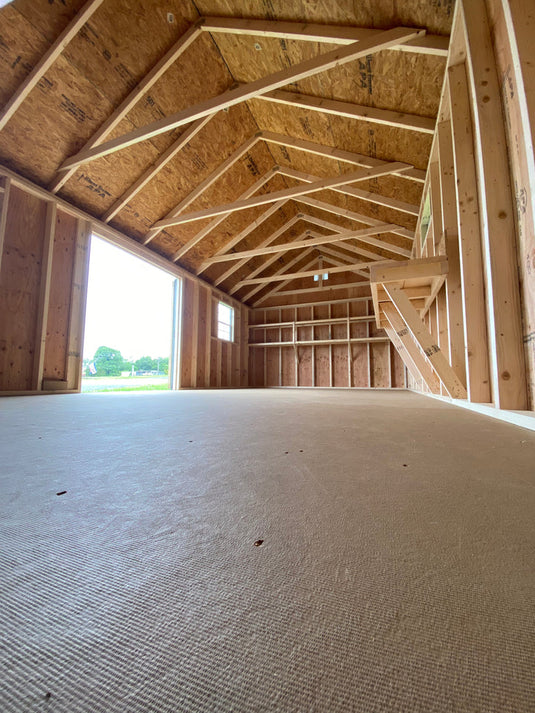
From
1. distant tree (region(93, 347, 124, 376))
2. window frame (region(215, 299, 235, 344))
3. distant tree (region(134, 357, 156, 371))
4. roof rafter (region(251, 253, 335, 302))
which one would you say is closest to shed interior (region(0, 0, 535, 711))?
window frame (region(215, 299, 235, 344))

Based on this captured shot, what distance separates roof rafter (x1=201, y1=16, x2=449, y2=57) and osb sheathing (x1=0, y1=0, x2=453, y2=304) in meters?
0.06

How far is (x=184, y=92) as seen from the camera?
4660mm

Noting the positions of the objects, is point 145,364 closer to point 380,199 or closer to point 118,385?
point 118,385

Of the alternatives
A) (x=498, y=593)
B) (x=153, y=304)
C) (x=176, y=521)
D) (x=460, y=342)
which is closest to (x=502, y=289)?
(x=460, y=342)

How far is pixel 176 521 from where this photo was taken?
0.62 metres

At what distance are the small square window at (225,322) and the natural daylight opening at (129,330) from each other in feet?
6.35

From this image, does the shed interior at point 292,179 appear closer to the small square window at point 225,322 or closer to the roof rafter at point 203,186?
the roof rafter at point 203,186

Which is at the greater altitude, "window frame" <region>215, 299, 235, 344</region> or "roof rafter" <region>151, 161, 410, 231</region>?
"roof rafter" <region>151, 161, 410, 231</region>

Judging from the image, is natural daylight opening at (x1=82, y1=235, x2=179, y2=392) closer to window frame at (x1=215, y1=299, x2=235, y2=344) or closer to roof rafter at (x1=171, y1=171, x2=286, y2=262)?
roof rafter at (x1=171, y1=171, x2=286, y2=262)

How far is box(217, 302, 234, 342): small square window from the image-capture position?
31.4ft

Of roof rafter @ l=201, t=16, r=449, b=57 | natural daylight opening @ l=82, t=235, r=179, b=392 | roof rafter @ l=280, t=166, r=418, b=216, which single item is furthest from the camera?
natural daylight opening @ l=82, t=235, r=179, b=392

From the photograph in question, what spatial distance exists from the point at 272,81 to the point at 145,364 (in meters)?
30.3

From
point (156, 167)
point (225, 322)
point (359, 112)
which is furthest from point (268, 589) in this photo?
point (225, 322)

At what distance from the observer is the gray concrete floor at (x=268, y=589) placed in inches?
11.3
